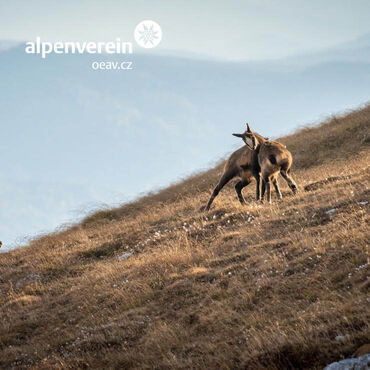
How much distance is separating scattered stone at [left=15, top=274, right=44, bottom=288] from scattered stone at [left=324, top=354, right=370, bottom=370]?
900cm

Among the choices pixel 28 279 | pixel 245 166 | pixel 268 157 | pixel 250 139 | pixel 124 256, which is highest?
pixel 250 139

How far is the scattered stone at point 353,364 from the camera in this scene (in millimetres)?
4551

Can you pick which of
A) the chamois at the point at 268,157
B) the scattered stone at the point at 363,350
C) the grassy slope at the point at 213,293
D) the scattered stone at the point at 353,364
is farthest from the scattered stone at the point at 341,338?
the chamois at the point at 268,157

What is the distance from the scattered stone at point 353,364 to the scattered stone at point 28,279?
900 cm

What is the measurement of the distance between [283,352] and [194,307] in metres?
2.40

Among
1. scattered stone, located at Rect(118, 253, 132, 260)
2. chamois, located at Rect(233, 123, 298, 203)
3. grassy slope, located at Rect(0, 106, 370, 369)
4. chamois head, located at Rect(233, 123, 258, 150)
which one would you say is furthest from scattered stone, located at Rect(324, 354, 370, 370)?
chamois head, located at Rect(233, 123, 258, 150)

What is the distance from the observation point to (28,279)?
41.0 feet

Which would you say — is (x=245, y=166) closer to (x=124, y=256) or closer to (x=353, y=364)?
(x=124, y=256)

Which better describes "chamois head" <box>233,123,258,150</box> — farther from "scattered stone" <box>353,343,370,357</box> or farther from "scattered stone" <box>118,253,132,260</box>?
"scattered stone" <box>353,343,370,357</box>

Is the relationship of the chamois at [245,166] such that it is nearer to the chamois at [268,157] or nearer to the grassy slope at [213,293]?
the chamois at [268,157]

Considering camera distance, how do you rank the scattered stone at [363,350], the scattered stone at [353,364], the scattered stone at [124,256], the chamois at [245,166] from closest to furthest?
1. the scattered stone at [353,364]
2. the scattered stone at [363,350]
3. the scattered stone at [124,256]
4. the chamois at [245,166]

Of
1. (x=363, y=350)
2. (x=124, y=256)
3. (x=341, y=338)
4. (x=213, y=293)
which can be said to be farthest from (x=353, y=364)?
(x=124, y=256)

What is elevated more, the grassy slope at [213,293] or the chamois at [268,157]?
the chamois at [268,157]

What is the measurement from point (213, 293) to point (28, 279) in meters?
6.32
